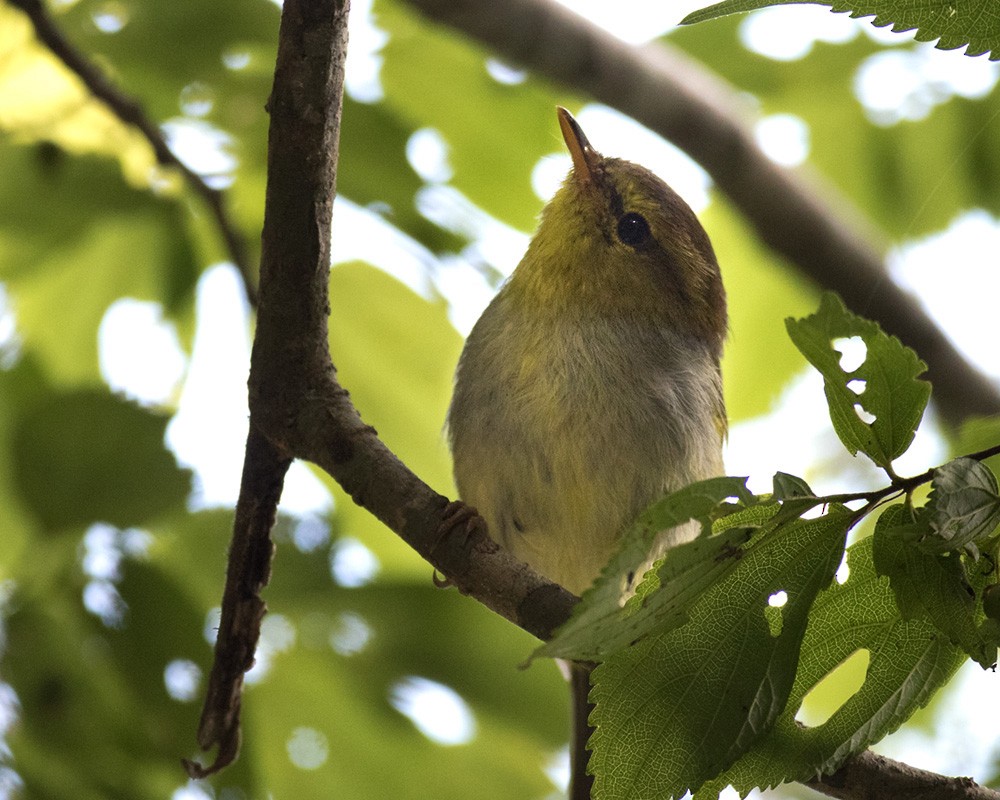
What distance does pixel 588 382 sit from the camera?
2855 mm

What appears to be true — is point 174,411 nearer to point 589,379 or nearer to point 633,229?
point 589,379

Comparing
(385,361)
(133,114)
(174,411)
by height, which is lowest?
(174,411)

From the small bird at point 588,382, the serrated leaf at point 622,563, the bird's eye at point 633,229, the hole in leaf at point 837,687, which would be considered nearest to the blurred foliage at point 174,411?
the small bird at point 588,382

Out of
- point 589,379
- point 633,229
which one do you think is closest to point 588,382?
point 589,379

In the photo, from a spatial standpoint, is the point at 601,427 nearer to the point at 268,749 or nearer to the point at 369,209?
the point at 369,209

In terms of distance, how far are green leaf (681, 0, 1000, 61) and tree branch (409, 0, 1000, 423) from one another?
2.34 metres

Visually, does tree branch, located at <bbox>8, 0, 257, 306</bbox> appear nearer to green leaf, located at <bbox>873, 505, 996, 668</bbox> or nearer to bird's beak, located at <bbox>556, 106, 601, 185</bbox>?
bird's beak, located at <bbox>556, 106, 601, 185</bbox>

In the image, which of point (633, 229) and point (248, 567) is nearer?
point (248, 567)

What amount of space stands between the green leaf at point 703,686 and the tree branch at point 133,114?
1.57 meters

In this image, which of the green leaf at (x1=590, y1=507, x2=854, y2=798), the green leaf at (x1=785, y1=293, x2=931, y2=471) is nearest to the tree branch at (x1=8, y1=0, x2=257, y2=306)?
the green leaf at (x1=590, y1=507, x2=854, y2=798)

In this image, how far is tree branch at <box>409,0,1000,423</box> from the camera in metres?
3.61

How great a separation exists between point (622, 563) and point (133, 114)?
2.07 m

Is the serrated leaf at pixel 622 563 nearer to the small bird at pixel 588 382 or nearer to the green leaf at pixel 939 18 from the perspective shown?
the green leaf at pixel 939 18

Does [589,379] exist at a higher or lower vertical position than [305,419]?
higher
